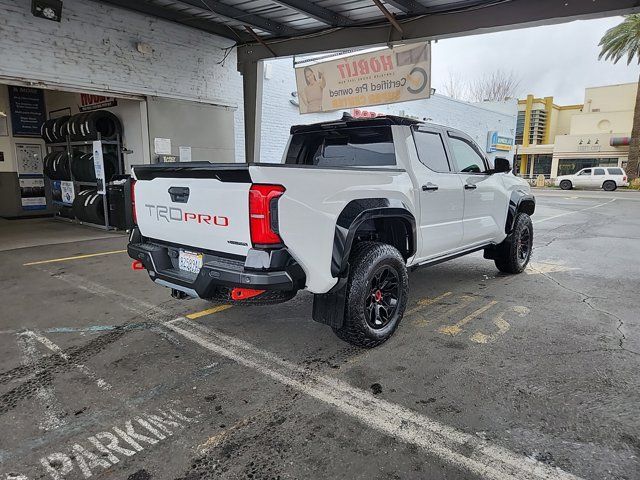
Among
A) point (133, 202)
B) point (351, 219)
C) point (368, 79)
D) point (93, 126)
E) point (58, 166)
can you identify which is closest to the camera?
point (351, 219)

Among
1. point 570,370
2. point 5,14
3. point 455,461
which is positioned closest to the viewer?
point 455,461

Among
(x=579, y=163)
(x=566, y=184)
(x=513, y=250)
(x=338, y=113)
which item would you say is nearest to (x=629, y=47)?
(x=566, y=184)

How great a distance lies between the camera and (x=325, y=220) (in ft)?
10.5

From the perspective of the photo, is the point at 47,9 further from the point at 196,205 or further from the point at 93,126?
the point at 196,205

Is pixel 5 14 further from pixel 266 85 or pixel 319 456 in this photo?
pixel 319 456

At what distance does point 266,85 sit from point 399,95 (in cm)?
482

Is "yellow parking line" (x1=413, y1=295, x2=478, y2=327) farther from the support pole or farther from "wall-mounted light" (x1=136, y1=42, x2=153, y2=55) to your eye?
"wall-mounted light" (x1=136, y1=42, x2=153, y2=55)

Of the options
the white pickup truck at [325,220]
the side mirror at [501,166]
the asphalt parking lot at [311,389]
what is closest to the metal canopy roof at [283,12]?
the side mirror at [501,166]

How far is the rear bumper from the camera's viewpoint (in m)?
2.96

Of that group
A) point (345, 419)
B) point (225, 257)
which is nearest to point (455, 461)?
point (345, 419)

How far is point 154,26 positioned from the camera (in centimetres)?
919

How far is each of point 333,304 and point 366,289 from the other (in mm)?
296

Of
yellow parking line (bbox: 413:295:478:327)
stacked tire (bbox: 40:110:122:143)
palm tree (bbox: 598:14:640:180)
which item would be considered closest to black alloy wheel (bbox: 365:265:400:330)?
yellow parking line (bbox: 413:295:478:327)

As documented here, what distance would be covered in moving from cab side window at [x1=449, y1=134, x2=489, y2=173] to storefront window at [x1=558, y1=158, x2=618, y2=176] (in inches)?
1468
